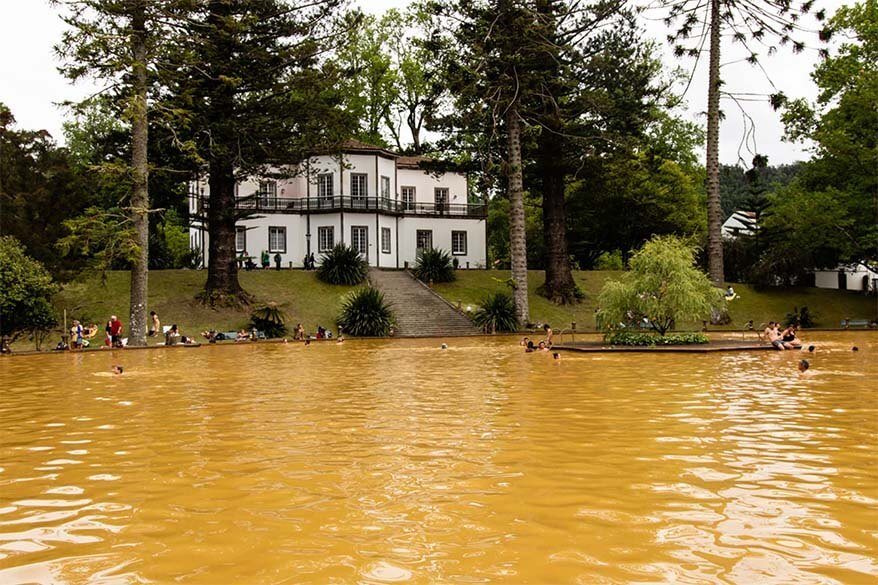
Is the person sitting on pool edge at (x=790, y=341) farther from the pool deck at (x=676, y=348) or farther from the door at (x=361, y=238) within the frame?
the door at (x=361, y=238)

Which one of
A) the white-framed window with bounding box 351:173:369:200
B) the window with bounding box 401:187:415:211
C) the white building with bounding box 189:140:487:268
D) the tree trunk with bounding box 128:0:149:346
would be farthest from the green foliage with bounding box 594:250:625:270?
the tree trunk with bounding box 128:0:149:346

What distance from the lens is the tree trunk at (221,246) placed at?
131ft

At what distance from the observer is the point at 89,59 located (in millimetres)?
29609

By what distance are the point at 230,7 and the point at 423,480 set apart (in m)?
36.3

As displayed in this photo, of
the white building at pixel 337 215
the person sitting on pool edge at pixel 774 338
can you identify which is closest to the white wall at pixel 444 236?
the white building at pixel 337 215

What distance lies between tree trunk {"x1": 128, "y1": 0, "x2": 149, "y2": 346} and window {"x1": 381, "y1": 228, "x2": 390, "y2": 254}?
2696cm

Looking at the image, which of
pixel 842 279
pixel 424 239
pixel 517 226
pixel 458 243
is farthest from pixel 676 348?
pixel 842 279

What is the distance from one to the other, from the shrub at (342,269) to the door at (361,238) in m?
8.67

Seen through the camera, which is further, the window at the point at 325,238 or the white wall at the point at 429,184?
the white wall at the point at 429,184

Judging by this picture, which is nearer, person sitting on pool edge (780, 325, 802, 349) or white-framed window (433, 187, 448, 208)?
person sitting on pool edge (780, 325, 802, 349)

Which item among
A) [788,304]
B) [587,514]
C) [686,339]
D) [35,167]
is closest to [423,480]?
[587,514]

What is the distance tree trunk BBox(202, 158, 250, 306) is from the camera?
131 feet

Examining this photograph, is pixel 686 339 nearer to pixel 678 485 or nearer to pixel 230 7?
pixel 678 485

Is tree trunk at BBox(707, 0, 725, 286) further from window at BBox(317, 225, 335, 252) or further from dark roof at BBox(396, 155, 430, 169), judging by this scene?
window at BBox(317, 225, 335, 252)
